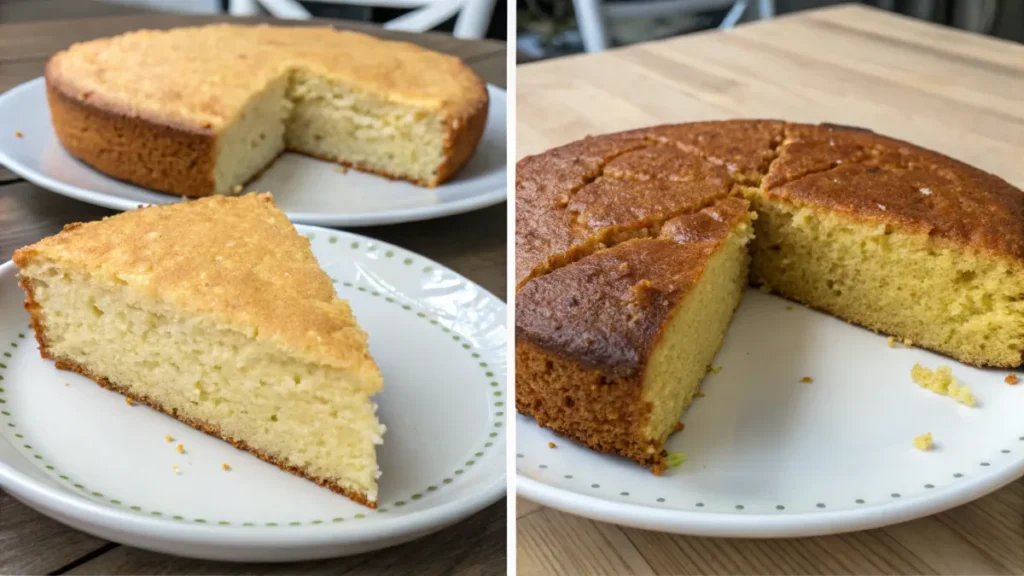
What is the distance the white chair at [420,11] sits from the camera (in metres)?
1.67

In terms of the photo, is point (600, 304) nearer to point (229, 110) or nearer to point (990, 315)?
point (990, 315)

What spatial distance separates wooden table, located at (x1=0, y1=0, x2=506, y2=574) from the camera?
821mm

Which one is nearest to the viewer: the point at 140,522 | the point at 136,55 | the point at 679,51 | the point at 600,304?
the point at 140,522

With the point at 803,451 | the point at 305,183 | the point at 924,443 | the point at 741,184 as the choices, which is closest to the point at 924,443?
the point at 924,443

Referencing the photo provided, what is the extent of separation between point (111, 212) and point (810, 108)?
61.2 inches

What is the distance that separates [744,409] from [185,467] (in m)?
0.69

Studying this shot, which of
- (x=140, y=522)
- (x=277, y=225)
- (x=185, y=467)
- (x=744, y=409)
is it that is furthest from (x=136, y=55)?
(x=744, y=409)

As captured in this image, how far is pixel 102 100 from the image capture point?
159cm

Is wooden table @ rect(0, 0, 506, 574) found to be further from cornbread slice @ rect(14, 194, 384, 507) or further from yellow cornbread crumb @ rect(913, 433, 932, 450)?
yellow cornbread crumb @ rect(913, 433, 932, 450)

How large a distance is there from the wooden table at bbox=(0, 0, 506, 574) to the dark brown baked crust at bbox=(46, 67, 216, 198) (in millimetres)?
185

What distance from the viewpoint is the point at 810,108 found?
2.09 meters

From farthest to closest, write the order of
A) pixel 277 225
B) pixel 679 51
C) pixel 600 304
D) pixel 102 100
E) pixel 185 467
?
1. pixel 679 51
2. pixel 102 100
3. pixel 277 225
4. pixel 600 304
5. pixel 185 467

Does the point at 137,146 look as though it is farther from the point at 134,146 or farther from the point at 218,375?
the point at 218,375

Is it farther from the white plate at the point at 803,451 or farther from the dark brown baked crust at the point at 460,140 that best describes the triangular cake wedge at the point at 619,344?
the dark brown baked crust at the point at 460,140
